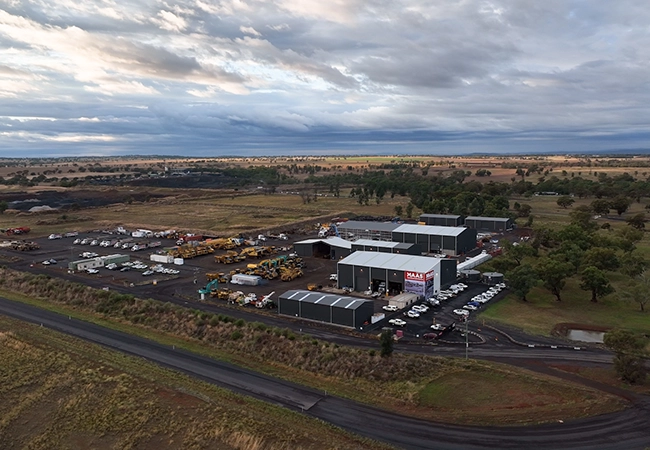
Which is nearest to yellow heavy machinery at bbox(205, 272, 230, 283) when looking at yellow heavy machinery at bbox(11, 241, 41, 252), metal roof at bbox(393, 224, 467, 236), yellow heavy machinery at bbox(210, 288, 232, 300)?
yellow heavy machinery at bbox(210, 288, 232, 300)

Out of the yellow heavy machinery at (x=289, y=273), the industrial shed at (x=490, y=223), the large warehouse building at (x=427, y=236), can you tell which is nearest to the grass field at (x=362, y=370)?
the yellow heavy machinery at (x=289, y=273)

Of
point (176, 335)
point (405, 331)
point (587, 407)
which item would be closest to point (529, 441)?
point (587, 407)

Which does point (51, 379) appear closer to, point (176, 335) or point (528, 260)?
point (176, 335)

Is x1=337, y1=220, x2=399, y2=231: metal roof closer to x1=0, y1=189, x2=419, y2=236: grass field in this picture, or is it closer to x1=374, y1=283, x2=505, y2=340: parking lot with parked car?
x1=0, y1=189, x2=419, y2=236: grass field

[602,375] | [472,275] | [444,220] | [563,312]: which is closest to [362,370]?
[602,375]

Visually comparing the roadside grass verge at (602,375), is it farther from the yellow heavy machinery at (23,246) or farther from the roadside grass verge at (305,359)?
the yellow heavy machinery at (23,246)

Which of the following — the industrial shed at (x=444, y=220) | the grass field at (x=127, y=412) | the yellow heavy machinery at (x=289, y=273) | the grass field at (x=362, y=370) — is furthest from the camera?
the industrial shed at (x=444, y=220)
